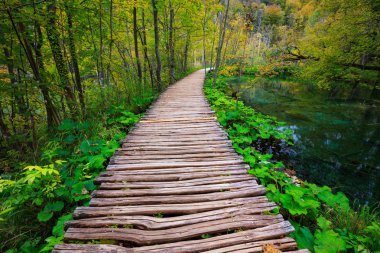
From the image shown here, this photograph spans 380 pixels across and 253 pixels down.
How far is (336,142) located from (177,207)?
8057 millimetres

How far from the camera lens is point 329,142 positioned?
766cm

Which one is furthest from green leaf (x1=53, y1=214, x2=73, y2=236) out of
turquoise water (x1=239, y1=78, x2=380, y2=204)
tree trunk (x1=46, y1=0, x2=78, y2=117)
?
turquoise water (x1=239, y1=78, x2=380, y2=204)

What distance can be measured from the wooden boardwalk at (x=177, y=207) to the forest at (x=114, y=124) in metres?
0.34

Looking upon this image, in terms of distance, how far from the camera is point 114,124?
541 cm

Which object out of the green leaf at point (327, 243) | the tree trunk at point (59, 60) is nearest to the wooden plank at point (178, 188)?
the green leaf at point (327, 243)

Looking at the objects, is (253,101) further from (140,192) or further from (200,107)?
(140,192)

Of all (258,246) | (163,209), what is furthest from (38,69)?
(258,246)

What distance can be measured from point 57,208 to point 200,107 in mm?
5452

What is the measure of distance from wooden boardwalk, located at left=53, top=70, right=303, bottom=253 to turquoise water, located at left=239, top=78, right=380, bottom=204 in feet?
12.2

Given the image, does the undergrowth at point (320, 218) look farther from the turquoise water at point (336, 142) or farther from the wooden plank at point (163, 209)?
the turquoise water at point (336, 142)

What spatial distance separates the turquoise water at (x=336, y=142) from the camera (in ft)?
17.4

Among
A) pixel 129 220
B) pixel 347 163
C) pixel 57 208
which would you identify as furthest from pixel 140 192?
pixel 347 163

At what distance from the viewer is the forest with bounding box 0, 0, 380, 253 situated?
98.3 inches

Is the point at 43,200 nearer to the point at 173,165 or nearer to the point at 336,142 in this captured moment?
the point at 173,165
